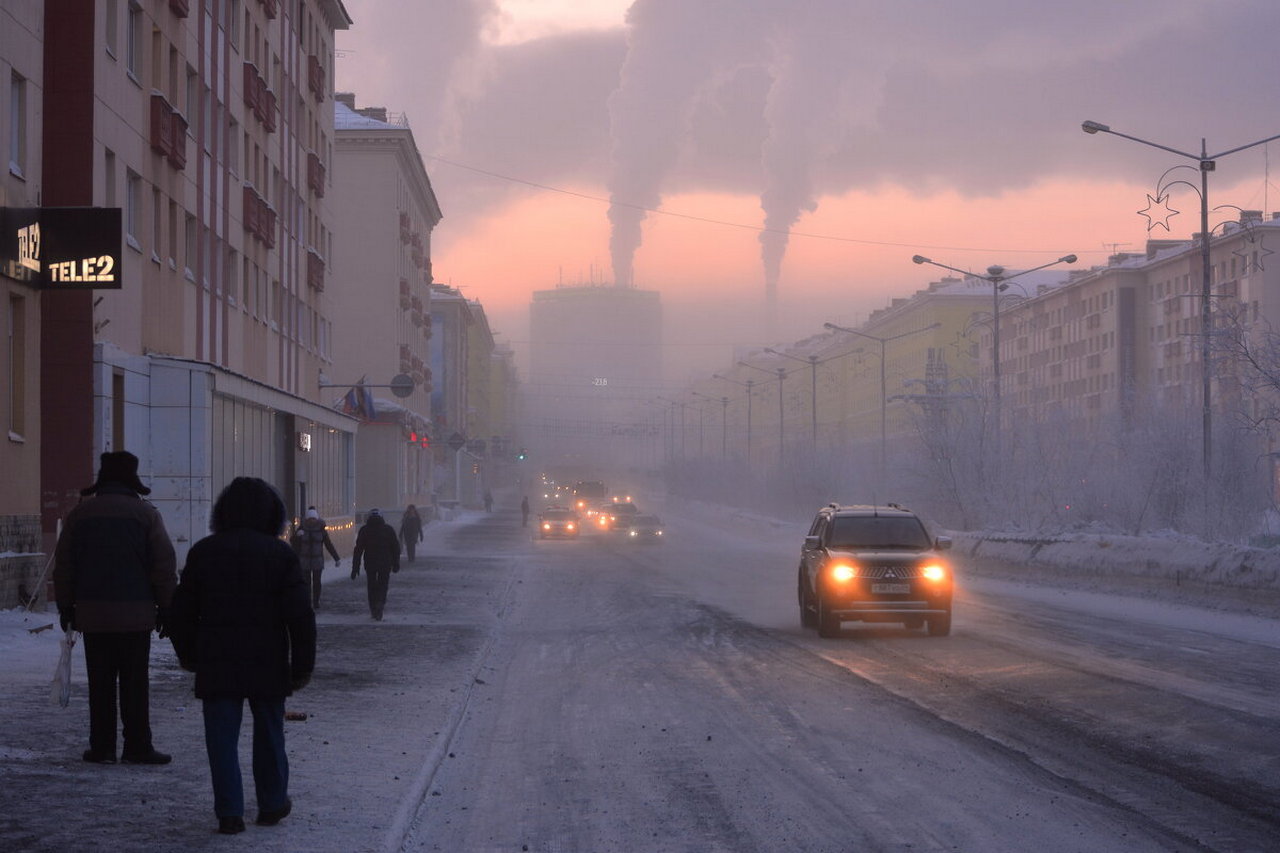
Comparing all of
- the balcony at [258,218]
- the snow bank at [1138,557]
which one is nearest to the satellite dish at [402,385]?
the balcony at [258,218]

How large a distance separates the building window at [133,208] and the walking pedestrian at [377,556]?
307 inches

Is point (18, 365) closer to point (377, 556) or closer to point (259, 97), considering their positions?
point (377, 556)

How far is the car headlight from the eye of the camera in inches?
824

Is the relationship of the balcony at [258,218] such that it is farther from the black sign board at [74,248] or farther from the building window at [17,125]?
the black sign board at [74,248]

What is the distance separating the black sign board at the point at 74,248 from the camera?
22.5 metres

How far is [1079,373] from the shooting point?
5113 inches

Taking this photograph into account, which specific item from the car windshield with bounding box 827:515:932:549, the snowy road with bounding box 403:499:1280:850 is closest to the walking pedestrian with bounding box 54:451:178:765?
the snowy road with bounding box 403:499:1280:850

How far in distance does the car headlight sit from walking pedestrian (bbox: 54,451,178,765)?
1243 cm

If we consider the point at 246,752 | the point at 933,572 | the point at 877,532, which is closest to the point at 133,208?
the point at 877,532

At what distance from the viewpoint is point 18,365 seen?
22.7 metres

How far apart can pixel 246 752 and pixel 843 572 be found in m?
11.7

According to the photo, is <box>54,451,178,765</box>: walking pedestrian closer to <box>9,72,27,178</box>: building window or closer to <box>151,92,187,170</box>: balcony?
<box>9,72,27,178</box>: building window

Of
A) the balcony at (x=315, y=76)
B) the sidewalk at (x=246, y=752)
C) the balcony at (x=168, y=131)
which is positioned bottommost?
the sidewalk at (x=246, y=752)

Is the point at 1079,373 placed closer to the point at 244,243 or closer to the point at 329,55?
the point at 329,55
